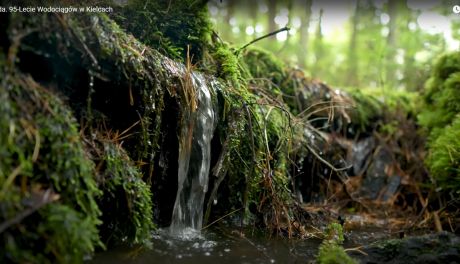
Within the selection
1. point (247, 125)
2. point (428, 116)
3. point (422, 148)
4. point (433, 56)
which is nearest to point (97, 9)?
point (247, 125)

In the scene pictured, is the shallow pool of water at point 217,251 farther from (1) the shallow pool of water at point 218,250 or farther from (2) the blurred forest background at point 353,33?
(2) the blurred forest background at point 353,33

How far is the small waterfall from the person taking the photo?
2.78m

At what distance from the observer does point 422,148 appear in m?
5.41

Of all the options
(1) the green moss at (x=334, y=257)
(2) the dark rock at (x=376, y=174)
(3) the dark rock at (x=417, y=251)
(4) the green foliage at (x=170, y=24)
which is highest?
(4) the green foliage at (x=170, y=24)

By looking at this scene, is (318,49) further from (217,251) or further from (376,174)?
(217,251)

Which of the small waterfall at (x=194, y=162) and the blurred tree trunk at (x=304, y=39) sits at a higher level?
the blurred tree trunk at (x=304, y=39)

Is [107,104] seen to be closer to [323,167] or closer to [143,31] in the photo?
[143,31]

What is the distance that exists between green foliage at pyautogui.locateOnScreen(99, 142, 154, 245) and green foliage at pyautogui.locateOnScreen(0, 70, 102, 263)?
0.23 meters

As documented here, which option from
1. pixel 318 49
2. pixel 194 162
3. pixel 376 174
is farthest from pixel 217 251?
pixel 318 49

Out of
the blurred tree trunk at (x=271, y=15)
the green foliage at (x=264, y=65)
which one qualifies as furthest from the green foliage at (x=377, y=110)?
the blurred tree trunk at (x=271, y=15)

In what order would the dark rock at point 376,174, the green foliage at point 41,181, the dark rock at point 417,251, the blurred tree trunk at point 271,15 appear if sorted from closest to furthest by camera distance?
the green foliage at point 41,181 < the dark rock at point 417,251 < the dark rock at point 376,174 < the blurred tree trunk at point 271,15

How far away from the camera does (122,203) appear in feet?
7.30

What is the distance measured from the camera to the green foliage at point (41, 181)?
1617 millimetres

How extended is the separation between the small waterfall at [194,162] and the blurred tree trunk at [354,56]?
27.8 feet
